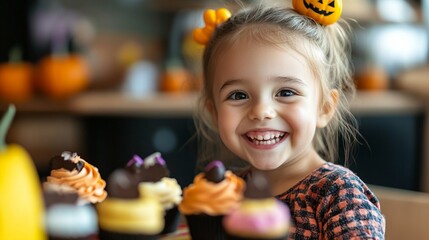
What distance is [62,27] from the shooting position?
4.16 m

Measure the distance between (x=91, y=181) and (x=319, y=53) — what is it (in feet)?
1.80

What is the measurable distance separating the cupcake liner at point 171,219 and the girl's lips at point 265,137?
0.23 meters

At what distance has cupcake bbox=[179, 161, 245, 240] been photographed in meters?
0.92

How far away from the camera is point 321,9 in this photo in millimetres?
1369

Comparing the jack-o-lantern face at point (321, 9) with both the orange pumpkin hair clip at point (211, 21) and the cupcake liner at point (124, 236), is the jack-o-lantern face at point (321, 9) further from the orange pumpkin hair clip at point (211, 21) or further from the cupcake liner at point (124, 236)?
the cupcake liner at point (124, 236)

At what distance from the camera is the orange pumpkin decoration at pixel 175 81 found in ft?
12.7

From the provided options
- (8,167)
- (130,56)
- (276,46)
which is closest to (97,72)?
(130,56)

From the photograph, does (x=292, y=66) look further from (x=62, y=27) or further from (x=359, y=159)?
(x=62, y=27)

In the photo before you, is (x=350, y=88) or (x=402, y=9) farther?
(x=402, y=9)

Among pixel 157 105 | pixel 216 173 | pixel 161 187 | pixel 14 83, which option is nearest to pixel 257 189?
pixel 216 173

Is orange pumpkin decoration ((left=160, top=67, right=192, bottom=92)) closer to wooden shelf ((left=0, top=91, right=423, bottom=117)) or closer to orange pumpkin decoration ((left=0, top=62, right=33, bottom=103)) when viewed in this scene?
wooden shelf ((left=0, top=91, right=423, bottom=117))

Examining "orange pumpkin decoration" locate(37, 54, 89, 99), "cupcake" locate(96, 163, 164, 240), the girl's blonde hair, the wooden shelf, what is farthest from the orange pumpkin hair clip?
"orange pumpkin decoration" locate(37, 54, 89, 99)

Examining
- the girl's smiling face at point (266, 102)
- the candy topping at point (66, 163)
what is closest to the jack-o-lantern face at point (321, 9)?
the girl's smiling face at point (266, 102)

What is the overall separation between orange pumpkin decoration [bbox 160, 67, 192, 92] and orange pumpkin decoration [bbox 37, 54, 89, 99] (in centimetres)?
49
